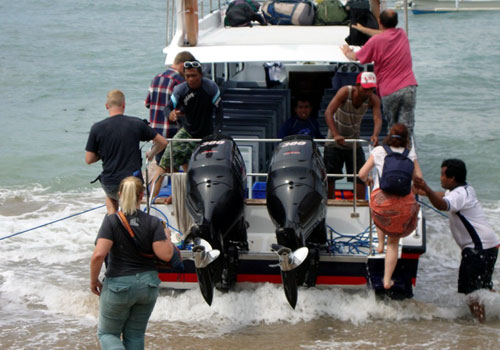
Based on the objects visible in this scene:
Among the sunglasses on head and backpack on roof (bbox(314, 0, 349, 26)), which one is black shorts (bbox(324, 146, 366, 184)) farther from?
backpack on roof (bbox(314, 0, 349, 26))

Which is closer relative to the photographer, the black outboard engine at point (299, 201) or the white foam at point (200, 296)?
the black outboard engine at point (299, 201)

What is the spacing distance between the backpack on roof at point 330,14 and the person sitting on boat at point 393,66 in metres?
2.68

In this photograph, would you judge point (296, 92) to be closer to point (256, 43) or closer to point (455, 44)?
point (256, 43)

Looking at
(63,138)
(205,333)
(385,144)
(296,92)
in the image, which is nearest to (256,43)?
(296,92)

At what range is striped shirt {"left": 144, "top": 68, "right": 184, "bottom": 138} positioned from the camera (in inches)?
290

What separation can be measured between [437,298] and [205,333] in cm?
241

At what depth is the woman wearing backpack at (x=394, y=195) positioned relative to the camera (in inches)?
227

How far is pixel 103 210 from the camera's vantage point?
1080 cm

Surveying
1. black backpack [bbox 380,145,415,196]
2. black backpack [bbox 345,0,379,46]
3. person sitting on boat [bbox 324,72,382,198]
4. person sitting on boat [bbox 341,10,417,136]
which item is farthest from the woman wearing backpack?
black backpack [bbox 345,0,379,46]

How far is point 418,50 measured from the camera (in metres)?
26.6

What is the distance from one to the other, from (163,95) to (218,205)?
1.84 m

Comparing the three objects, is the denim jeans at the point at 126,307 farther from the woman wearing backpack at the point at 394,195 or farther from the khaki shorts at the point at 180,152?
the khaki shorts at the point at 180,152

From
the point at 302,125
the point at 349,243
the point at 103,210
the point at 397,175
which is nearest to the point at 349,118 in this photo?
the point at 302,125

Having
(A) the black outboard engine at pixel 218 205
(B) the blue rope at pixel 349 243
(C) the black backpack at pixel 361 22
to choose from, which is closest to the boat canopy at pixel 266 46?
(C) the black backpack at pixel 361 22
